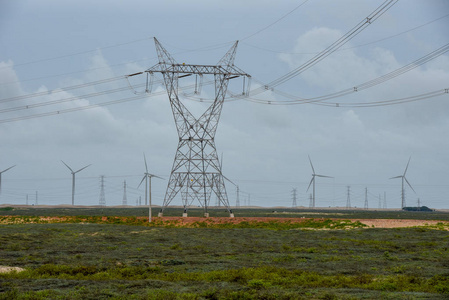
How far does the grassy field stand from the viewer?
30.7 metres

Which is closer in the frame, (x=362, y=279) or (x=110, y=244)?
(x=362, y=279)

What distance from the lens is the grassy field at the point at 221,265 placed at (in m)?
30.7

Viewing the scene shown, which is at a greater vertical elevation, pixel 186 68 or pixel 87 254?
pixel 186 68

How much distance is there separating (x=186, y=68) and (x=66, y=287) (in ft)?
193

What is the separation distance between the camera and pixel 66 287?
32219 mm

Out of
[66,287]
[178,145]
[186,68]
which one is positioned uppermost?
[186,68]

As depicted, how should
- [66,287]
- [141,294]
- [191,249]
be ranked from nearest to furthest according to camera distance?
1. [141,294]
2. [66,287]
3. [191,249]

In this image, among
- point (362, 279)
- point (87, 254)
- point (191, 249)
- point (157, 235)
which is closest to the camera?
point (362, 279)

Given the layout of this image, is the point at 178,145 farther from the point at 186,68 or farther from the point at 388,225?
the point at 388,225

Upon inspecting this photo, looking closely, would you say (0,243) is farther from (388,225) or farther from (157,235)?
(388,225)

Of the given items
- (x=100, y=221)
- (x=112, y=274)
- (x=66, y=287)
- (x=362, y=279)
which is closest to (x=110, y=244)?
(x=112, y=274)

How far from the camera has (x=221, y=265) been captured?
1665 inches

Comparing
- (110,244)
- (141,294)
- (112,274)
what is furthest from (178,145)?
(141,294)

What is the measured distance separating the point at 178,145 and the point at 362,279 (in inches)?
2101
